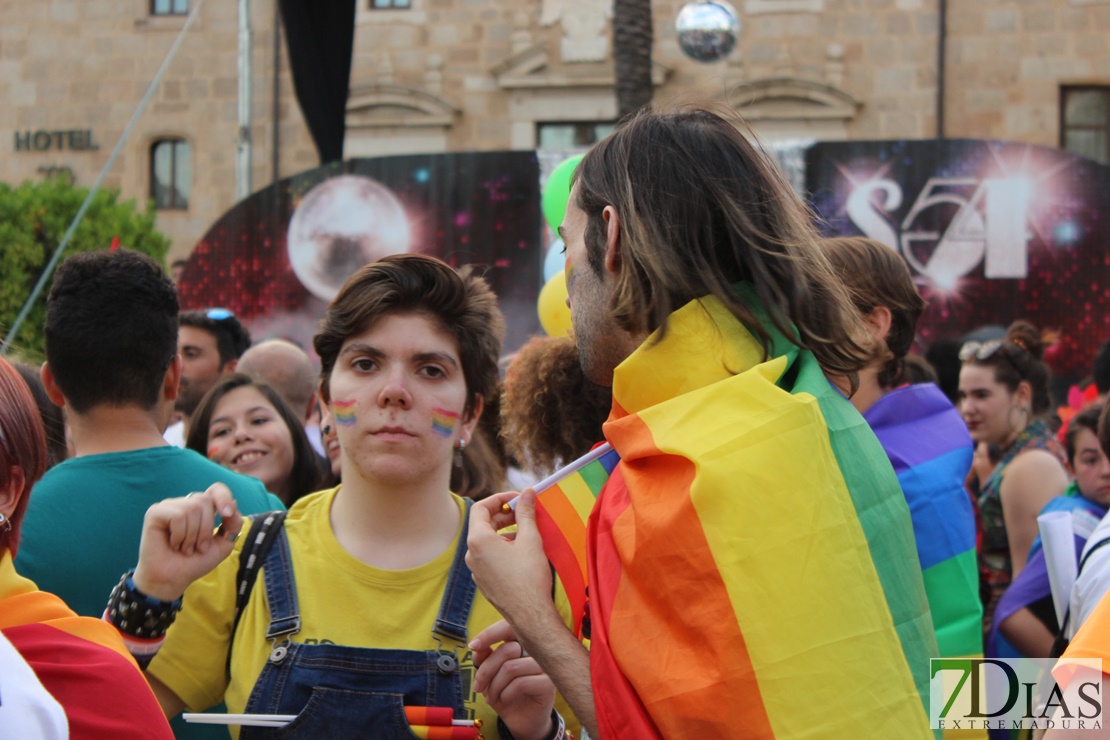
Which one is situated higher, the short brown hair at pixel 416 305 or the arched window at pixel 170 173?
the arched window at pixel 170 173

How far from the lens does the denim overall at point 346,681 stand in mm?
2123

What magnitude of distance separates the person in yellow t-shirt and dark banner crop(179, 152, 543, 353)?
881cm

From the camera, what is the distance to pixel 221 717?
2.09m

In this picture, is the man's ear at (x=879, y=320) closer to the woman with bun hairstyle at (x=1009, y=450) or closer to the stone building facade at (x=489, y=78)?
the woman with bun hairstyle at (x=1009, y=450)

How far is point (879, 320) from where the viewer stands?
120 inches

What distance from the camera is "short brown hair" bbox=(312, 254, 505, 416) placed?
8.20 ft

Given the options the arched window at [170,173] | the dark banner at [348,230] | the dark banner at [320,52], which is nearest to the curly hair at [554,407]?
the dark banner at [320,52]

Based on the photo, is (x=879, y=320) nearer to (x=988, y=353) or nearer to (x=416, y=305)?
(x=416, y=305)

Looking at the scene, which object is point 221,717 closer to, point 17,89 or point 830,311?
point 830,311

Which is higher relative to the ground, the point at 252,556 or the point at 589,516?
the point at 589,516

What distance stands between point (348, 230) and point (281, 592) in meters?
9.53

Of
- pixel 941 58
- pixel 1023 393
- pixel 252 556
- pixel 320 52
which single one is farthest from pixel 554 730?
pixel 941 58

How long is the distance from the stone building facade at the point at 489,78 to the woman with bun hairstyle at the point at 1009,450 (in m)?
10.7

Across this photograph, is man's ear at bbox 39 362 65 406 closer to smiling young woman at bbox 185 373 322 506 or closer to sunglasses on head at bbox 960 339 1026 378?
smiling young woman at bbox 185 373 322 506
